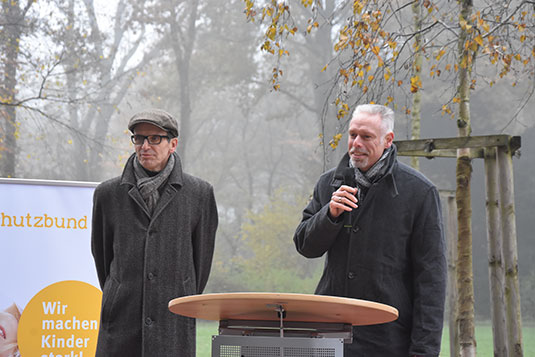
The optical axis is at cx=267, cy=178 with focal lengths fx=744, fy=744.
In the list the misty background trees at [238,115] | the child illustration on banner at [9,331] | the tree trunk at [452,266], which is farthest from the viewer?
the misty background trees at [238,115]

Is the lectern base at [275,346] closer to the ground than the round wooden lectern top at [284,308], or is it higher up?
closer to the ground

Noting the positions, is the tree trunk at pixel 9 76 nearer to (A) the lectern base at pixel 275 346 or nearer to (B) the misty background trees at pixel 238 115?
(B) the misty background trees at pixel 238 115

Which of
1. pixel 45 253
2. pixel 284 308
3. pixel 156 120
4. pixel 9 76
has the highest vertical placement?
pixel 9 76

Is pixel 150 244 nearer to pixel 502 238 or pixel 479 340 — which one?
pixel 502 238

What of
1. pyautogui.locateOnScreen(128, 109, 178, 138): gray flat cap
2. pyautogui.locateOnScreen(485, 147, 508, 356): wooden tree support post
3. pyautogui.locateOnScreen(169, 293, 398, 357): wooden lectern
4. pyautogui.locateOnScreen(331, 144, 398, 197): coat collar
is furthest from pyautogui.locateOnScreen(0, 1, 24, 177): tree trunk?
pyautogui.locateOnScreen(169, 293, 398, 357): wooden lectern

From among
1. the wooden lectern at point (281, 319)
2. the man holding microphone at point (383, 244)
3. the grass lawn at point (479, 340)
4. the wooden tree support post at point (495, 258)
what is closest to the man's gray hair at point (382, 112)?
the man holding microphone at point (383, 244)

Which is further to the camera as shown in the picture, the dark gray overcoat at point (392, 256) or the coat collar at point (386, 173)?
the coat collar at point (386, 173)

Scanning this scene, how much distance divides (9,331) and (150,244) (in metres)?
1.52

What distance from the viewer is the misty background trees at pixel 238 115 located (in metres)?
22.6

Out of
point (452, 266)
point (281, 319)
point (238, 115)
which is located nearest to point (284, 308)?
point (281, 319)

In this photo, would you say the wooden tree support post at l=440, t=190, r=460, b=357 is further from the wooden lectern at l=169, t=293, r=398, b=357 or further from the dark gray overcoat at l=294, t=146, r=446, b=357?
the wooden lectern at l=169, t=293, r=398, b=357

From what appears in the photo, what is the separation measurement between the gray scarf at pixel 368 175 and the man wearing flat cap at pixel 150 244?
0.77m

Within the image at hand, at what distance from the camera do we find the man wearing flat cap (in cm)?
312

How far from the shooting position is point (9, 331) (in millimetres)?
4207
